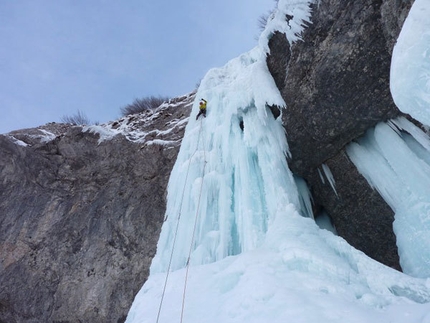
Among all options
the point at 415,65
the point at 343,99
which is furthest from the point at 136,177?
the point at 415,65

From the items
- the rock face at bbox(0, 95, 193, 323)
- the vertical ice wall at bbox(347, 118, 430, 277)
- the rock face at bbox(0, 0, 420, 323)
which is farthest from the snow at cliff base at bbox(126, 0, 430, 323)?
the rock face at bbox(0, 95, 193, 323)

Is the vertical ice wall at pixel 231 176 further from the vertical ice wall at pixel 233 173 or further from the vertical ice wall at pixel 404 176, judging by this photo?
the vertical ice wall at pixel 404 176

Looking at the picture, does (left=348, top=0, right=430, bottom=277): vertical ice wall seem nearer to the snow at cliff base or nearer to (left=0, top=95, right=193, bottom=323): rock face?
the snow at cliff base

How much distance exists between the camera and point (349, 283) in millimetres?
3293

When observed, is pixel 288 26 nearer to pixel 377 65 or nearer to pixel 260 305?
pixel 377 65

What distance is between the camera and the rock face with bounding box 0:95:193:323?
8117mm

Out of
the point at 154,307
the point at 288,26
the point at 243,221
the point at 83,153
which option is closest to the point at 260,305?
the point at 154,307

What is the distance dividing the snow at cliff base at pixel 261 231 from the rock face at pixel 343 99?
335 millimetres

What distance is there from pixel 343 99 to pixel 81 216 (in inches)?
268

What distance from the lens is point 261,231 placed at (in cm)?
503

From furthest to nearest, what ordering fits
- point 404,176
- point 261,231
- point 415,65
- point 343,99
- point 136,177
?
1. point 136,177
2. point 343,99
3. point 404,176
4. point 261,231
5. point 415,65

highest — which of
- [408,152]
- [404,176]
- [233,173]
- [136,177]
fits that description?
[136,177]

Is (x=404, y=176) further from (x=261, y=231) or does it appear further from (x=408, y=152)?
(x=261, y=231)

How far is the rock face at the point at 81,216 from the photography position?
26.6 ft
